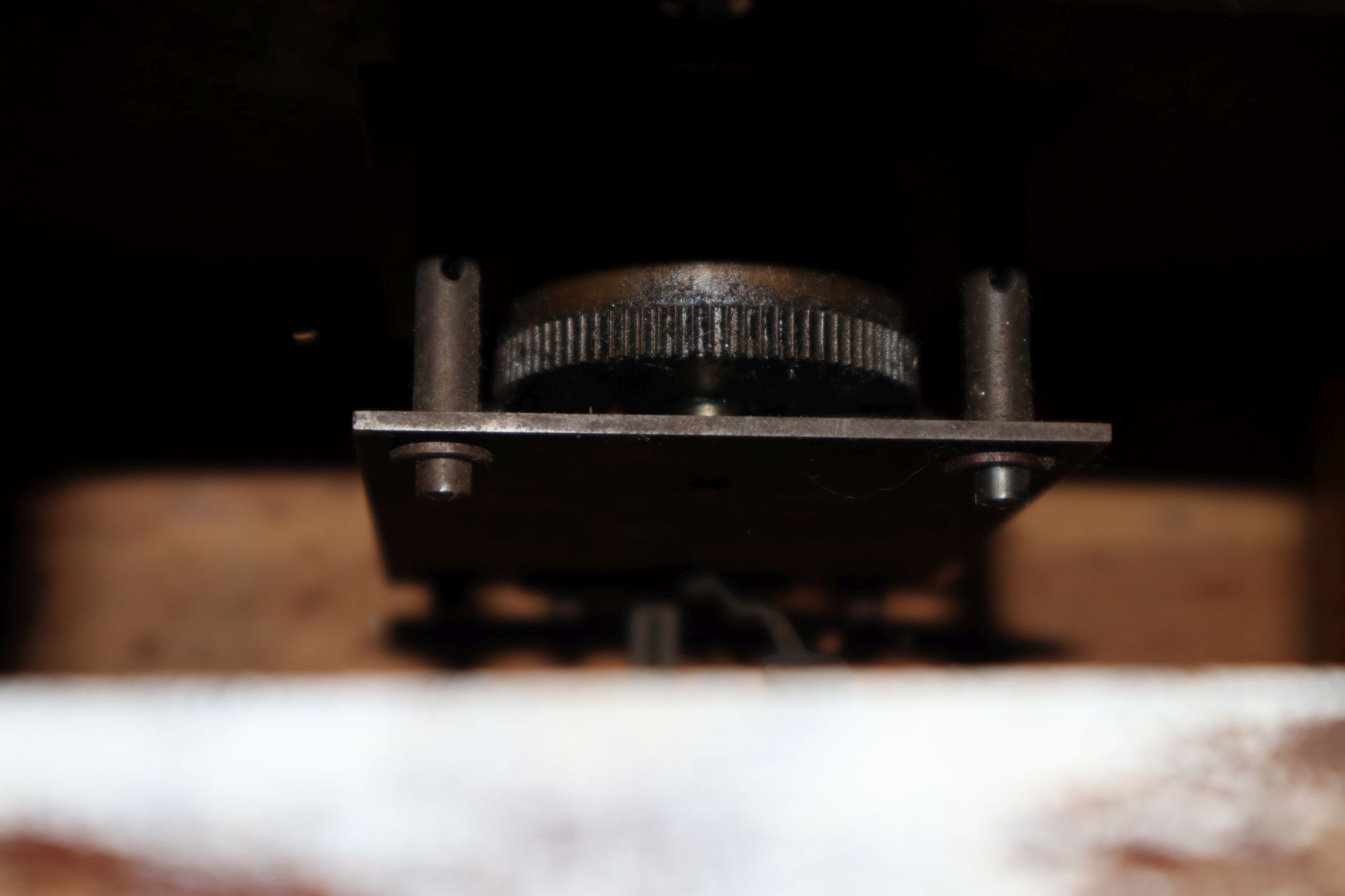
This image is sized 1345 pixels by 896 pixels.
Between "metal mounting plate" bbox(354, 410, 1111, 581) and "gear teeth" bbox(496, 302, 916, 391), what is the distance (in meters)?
0.04

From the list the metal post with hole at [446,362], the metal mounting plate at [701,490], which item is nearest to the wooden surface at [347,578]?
the metal mounting plate at [701,490]

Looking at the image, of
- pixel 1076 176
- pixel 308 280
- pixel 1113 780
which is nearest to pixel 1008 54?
pixel 1076 176

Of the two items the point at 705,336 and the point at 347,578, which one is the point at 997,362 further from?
the point at 347,578

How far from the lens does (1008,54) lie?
57 cm

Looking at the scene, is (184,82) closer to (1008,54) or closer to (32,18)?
(32,18)

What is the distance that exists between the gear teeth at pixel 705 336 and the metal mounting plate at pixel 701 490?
0.04 m

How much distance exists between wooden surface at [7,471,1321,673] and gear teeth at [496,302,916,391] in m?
0.38

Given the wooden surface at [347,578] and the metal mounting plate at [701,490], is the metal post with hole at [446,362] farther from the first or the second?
the wooden surface at [347,578]

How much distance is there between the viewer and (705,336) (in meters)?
0.57

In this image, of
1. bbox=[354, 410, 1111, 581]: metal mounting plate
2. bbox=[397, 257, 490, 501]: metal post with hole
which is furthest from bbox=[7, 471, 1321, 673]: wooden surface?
bbox=[397, 257, 490, 501]: metal post with hole

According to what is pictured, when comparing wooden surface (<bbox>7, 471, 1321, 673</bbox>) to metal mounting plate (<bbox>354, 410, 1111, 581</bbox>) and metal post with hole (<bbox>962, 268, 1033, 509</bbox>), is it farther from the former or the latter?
metal post with hole (<bbox>962, 268, 1033, 509</bbox>)

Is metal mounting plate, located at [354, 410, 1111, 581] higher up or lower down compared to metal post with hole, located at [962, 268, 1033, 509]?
lower down

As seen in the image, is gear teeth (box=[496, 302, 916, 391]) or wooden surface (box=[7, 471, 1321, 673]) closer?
gear teeth (box=[496, 302, 916, 391])

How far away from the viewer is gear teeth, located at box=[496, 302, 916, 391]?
57 centimetres
